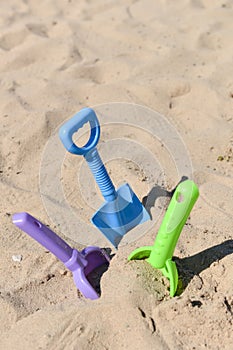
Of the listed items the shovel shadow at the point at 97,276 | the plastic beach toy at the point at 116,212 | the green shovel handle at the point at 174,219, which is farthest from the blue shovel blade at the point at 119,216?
the green shovel handle at the point at 174,219

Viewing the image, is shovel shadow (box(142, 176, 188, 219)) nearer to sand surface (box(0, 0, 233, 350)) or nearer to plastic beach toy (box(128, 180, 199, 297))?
sand surface (box(0, 0, 233, 350))

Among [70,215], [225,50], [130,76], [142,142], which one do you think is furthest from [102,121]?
[225,50]

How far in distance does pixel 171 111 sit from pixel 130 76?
0.34m

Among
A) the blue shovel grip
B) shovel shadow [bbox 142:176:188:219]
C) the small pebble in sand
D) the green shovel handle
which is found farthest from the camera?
shovel shadow [bbox 142:176:188:219]

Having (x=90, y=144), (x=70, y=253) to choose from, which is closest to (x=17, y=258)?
(x=70, y=253)

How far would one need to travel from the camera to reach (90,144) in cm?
146

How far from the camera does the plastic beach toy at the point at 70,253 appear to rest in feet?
4.22

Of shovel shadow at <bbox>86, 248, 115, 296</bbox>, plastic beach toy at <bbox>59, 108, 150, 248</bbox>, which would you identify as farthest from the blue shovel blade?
shovel shadow at <bbox>86, 248, 115, 296</bbox>

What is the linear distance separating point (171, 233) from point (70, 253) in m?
0.27

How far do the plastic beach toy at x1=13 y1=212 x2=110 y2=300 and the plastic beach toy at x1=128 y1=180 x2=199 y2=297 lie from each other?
0.38 feet

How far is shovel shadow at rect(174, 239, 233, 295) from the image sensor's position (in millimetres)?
1411

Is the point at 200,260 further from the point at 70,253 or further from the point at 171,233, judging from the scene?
the point at 70,253

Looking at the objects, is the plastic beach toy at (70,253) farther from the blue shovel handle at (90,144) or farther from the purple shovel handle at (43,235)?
the blue shovel handle at (90,144)

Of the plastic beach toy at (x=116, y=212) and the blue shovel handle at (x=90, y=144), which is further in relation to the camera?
the plastic beach toy at (x=116, y=212)
